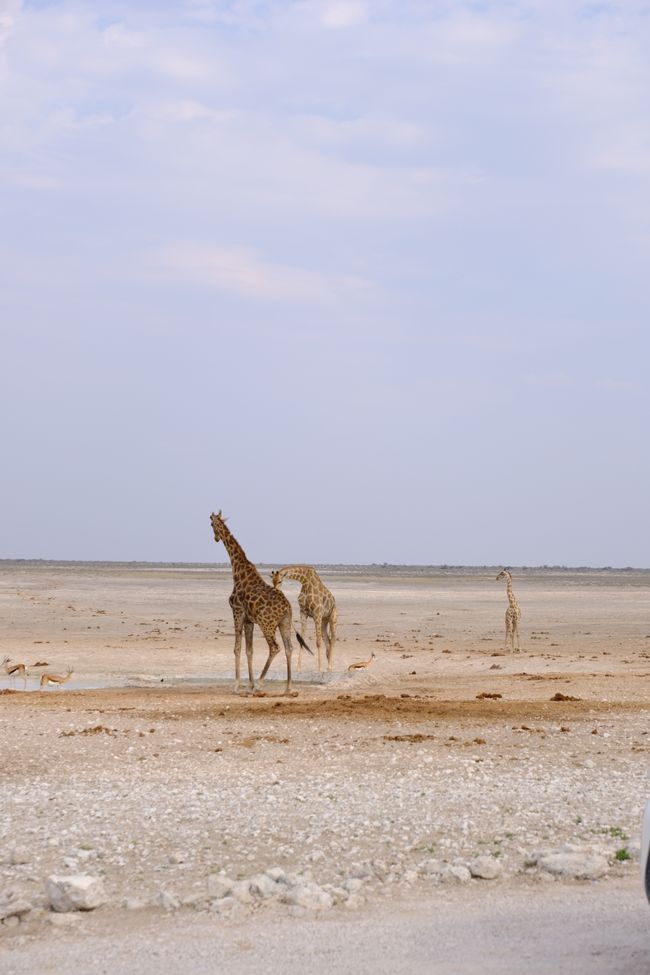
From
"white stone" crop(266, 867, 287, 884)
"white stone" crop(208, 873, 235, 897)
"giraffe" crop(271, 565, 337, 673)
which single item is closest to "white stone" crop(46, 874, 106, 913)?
"white stone" crop(208, 873, 235, 897)

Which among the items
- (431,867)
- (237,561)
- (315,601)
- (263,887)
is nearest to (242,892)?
(263,887)

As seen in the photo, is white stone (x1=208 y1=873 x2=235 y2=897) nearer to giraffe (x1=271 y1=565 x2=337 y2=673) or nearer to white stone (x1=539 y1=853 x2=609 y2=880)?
white stone (x1=539 y1=853 x2=609 y2=880)

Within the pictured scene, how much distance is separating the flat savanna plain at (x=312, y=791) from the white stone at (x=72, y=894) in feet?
0.30

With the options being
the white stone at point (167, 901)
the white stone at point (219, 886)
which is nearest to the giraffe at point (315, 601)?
the white stone at point (219, 886)

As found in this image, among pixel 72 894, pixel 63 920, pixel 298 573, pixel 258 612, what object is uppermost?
pixel 298 573

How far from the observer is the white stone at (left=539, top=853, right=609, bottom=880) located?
7.63m

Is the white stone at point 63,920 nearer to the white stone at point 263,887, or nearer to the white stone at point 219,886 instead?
the white stone at point 219,886

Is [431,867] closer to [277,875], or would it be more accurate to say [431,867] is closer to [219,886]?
[277,875]

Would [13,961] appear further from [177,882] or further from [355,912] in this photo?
[355,912]

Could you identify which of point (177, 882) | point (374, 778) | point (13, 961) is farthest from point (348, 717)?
point (13, 961)

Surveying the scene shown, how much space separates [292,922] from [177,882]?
106cm

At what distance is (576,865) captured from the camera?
7688 mm

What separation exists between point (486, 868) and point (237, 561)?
13049 millimetres

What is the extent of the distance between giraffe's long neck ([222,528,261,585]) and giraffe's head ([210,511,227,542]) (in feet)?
0.21
